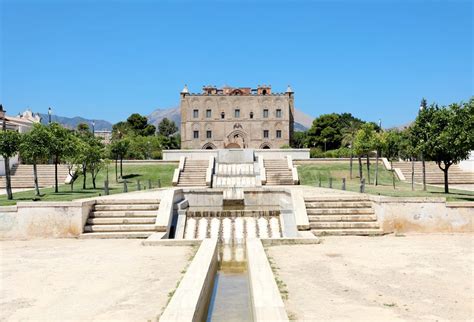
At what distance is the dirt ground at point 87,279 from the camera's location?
5.85 metres

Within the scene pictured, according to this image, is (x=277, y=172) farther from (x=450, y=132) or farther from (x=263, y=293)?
(x=263, y=293)

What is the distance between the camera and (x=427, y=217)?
1264 centimetres

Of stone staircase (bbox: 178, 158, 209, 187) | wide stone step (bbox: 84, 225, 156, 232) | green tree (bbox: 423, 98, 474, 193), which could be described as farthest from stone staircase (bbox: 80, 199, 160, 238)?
stone staircase (bbox: 178, 158, 209, 187)

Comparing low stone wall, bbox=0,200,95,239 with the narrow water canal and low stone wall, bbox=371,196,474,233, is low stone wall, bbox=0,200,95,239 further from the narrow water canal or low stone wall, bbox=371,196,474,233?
low stone wall, bbox=371,196,474,233

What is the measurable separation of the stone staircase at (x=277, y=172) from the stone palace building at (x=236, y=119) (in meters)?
41.4

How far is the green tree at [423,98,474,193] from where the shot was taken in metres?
17.2

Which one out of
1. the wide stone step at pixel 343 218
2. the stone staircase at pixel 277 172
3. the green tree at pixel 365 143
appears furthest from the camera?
the stone staircase at pixel 277 172

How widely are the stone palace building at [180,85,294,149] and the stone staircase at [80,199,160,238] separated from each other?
61183 mm

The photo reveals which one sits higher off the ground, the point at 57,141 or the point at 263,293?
the point at 57,141

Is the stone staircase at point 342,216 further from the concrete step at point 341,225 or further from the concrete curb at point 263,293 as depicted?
the concrete curb at point 263,293

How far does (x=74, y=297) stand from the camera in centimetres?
649

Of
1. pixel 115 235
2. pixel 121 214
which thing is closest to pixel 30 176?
pixel 121 214

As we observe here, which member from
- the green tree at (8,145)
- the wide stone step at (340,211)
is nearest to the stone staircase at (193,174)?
the green tree at (8,145)

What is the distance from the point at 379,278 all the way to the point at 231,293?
2613mm
